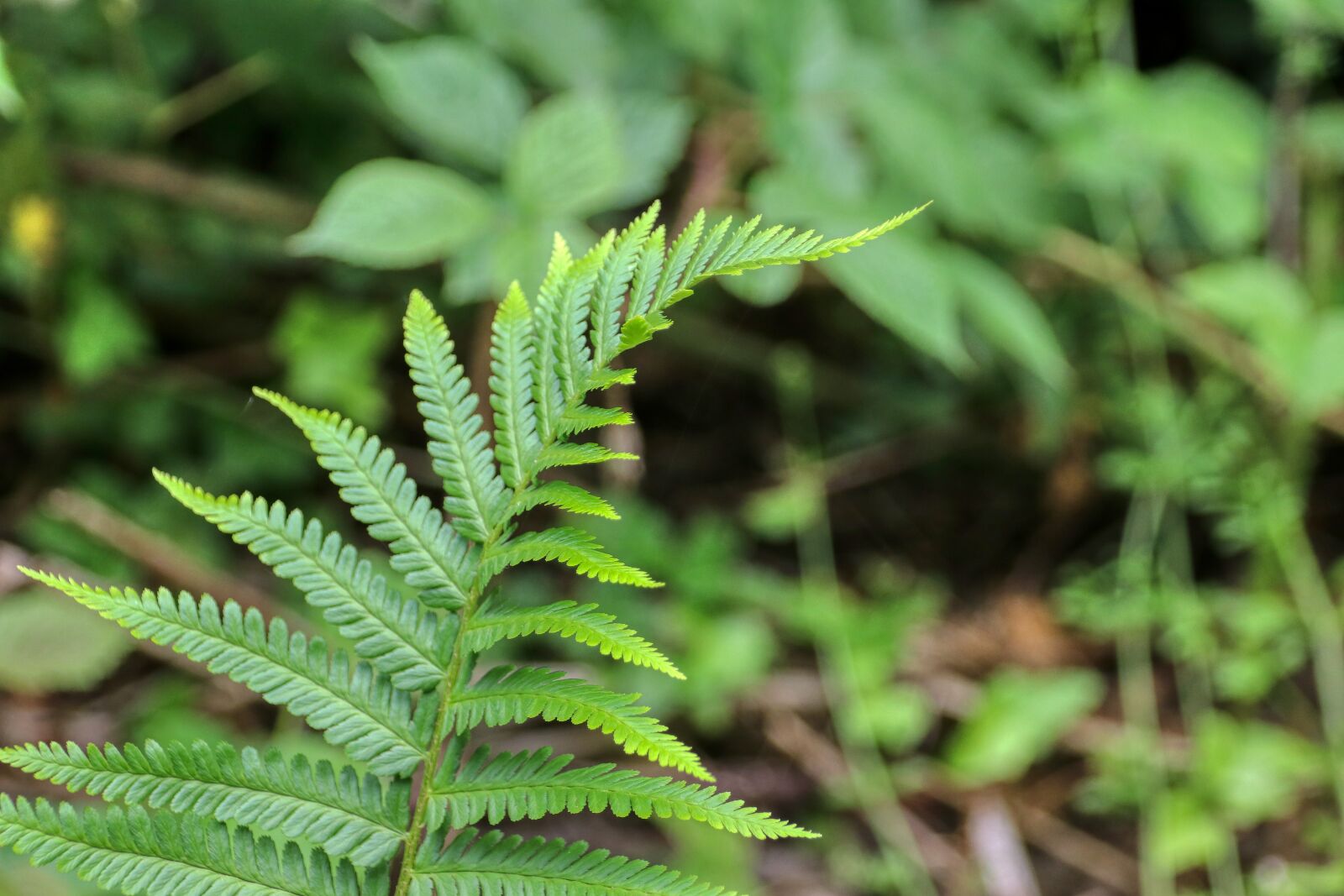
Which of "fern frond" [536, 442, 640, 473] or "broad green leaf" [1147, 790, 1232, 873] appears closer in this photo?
"fern frond" [536, 442, 640, 473]

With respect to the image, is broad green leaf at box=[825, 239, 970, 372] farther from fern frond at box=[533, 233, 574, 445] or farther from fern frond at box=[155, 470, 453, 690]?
fern frond at box=[155, 470, 453, 690]

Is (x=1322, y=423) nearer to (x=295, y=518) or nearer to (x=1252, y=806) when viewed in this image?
(x=1252, y=806)

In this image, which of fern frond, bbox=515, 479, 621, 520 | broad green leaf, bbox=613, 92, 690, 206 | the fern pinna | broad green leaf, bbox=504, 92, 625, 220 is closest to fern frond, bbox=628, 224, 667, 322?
the fern pinna

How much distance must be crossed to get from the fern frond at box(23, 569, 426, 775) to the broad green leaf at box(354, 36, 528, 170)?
103 cm

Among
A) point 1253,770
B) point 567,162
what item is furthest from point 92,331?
point 1253,770

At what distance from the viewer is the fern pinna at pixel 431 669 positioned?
2.30ft

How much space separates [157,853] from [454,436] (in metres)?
0.35

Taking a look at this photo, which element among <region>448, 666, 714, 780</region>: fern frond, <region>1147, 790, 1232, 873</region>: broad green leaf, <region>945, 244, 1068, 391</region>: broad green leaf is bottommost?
<region>1147, 790, 1232, 873</region>: broad green leaf

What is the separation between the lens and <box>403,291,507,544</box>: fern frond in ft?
2.48

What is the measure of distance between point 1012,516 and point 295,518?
217cm

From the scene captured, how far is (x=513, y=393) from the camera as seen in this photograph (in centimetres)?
76

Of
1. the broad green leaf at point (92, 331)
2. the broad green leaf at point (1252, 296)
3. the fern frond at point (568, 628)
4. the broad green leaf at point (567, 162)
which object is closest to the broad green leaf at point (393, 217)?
the broad green leaf at point (567, 162)

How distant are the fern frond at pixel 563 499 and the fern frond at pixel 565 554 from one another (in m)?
0.02

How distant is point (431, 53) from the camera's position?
158cm
